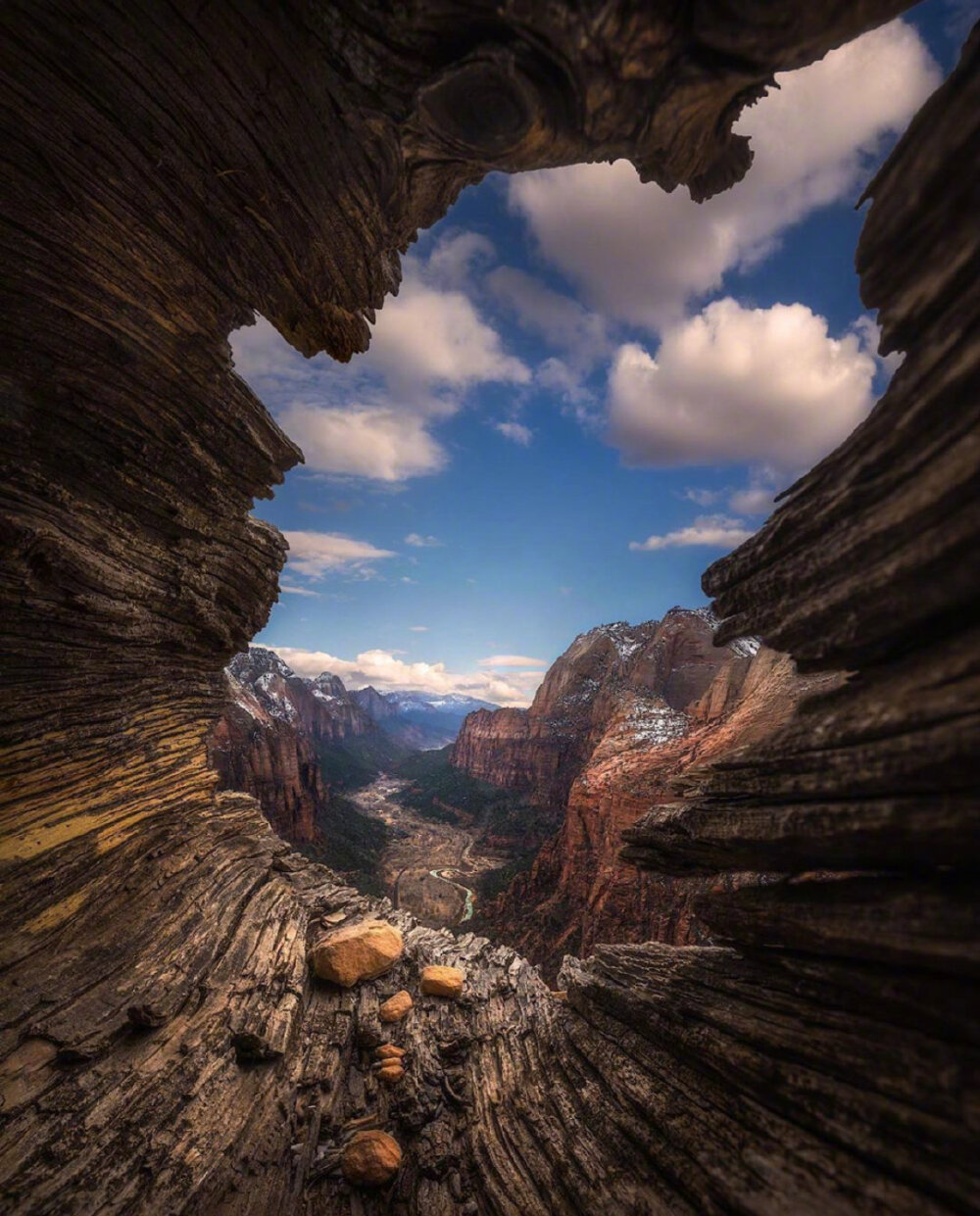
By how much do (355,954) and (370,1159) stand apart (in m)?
3.90

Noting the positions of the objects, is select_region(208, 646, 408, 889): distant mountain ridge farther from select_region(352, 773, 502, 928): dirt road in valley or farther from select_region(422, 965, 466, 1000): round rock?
select_region(422, 965, 466, 1000): round rock

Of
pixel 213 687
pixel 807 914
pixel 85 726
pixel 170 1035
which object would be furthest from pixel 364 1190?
pixel 213 687

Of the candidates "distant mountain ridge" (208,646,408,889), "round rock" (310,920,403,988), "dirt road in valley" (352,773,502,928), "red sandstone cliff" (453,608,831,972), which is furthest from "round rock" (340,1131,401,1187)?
"distant mountain ridge" (208,646,408,889)

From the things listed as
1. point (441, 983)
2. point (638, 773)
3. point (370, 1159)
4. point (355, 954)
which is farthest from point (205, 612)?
point (638, 773)

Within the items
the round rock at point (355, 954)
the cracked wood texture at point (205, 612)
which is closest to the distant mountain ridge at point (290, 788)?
the round rock at point (355, 954)

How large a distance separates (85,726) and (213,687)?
359cm

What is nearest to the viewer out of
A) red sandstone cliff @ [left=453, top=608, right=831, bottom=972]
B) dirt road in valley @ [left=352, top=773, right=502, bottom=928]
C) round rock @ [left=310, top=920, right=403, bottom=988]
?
round rock @ [left=310, top=920, right=403, bottom=988]

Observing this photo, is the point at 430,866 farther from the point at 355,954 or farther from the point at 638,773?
the point at 355,954

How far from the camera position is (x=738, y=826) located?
5.64 metres

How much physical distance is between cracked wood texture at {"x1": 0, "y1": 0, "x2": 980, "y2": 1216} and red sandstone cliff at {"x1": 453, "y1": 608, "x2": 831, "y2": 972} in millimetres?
6597

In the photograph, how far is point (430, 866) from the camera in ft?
Answer: 225

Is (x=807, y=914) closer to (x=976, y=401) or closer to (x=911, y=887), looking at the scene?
(x=911, y=887)

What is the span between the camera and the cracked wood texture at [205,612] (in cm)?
390

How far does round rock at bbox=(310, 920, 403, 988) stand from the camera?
362 inches
